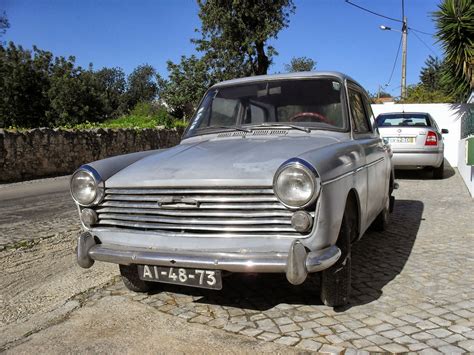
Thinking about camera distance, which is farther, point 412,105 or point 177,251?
point 412,105

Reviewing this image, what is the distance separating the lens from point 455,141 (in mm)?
15633

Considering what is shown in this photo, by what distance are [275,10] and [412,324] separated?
79.9 feet

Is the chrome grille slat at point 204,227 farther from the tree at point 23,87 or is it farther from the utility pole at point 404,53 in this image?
the tree at point 23,87

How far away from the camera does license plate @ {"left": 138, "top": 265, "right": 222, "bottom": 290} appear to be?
2851 millimetres

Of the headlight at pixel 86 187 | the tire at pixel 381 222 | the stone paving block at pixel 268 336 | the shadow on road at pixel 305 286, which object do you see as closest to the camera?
the stone paving block at pixel 268 336

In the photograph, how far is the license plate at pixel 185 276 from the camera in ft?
9.35

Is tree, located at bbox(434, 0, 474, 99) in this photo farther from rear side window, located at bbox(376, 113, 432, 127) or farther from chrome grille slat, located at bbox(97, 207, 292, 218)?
chrome grille slat, located at bbox(97, 207, 292, 218)

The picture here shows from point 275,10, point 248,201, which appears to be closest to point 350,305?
point 248,201

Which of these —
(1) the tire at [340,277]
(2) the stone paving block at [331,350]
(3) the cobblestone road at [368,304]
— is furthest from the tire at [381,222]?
(2) the stone paving block at [331,350]

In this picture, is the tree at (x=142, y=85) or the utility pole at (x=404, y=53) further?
the tree at (x=142, y=85)

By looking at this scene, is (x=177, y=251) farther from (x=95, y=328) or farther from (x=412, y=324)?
(x=412, y=324)

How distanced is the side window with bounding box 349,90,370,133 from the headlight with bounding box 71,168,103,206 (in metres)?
2.25

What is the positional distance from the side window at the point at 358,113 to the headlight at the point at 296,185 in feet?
5.16

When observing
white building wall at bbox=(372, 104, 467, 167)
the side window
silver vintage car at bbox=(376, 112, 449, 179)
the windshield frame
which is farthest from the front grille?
white building wall at bbox=(372, 104, 467, 167)
